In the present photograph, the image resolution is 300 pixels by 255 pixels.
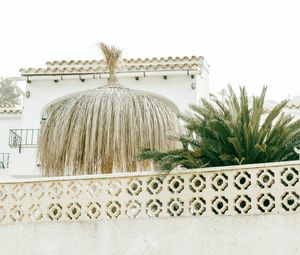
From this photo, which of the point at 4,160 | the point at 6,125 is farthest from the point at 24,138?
the point at 6,125

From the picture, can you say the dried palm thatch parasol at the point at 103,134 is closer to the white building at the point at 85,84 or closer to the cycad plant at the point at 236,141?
the cycad plant at the point at 236,141

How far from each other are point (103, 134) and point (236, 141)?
207 cm

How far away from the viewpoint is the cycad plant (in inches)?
323

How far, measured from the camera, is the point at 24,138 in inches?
628

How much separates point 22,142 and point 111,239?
8.33 meters

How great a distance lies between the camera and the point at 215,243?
7.73 m

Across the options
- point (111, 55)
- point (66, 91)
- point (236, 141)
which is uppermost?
point (66, 91)

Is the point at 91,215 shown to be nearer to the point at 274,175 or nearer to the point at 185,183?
the point at 185,183

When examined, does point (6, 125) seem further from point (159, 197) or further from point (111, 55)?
point (159, 197)

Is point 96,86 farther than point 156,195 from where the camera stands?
Yes

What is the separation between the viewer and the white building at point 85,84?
15.4 meters

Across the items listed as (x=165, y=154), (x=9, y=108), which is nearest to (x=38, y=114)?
(x=9, y=108)

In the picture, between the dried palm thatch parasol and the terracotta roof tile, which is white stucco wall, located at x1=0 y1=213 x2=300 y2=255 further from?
the terracotta roof tile

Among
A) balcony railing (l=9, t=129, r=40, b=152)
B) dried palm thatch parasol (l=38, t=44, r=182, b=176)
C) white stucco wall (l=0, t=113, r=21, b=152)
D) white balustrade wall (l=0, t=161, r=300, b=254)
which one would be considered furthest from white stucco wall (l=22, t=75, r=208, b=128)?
white balustrade wall (l=0, t=161, r=300, b=254)
